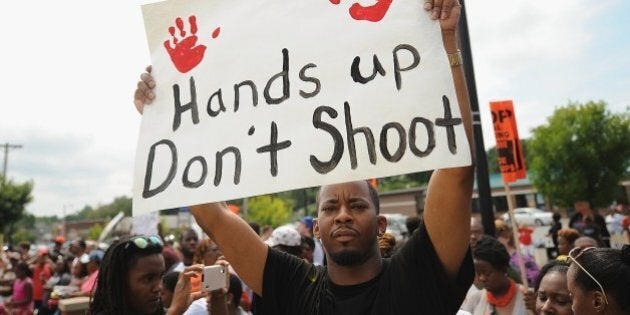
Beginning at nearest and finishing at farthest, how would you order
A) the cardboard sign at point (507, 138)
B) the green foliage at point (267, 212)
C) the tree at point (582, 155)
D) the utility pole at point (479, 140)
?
the utility pole at point (479, 140) → the cardboard sign at point (507, 138) → the tree at point (582, 155) → the green foliage at point (267, 212)

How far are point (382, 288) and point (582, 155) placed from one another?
42.2 m

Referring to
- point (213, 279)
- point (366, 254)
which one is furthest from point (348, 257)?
point (213, 279)

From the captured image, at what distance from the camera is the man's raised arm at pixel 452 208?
5.13 feet

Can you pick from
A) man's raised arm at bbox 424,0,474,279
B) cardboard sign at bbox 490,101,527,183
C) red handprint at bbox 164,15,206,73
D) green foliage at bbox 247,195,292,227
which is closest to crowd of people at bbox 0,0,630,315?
man's raised arm at bbox 424,0,474,279

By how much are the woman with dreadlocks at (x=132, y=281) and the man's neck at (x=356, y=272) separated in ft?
3.42

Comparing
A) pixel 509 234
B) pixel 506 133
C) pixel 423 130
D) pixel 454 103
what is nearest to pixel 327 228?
pixel 423 130

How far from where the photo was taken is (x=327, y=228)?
5.91 feet

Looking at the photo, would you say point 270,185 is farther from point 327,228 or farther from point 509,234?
point 509,234

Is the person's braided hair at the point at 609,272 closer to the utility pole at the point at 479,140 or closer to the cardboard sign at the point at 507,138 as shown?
the utility pole at the point at 479,140

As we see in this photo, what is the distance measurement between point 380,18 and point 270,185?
0.71 meters

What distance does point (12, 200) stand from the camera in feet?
134

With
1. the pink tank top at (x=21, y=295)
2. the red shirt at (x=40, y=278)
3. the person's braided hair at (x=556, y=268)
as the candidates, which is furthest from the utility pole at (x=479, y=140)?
the red shirt at (x=40, y=278)

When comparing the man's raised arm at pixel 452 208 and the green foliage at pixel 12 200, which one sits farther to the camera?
the green foliage at pixel 12 200

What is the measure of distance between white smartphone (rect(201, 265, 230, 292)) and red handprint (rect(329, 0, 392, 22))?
1.29m
